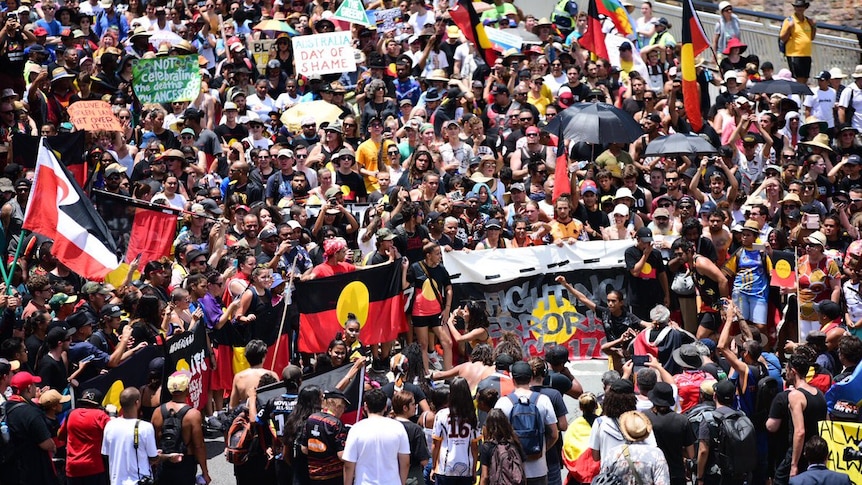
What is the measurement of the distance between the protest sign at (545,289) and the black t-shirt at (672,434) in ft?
17.1

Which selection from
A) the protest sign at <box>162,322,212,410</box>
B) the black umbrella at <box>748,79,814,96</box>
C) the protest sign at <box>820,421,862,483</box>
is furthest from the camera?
the black umbrella at <box>748,79,814,96</box>

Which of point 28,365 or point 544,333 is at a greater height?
point 28,365

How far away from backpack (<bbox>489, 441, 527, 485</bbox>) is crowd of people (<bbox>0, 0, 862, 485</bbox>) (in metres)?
0.02

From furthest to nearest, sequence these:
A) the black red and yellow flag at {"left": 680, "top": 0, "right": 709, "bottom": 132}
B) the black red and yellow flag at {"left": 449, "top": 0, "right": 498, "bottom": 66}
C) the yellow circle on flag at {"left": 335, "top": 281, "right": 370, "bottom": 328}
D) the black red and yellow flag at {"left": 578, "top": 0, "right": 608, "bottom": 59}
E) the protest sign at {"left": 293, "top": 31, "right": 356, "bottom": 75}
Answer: the black red and yellow flag at {"left": 578, "top": 0, "right": 608, "bottom": 59} → the black red and yellow flag at {"left": 449, "top": 0, "right": 498, "bottom": 66} → the protest sign at {"left": 293, "top": 31, "right": 356, "bottom": 75} → the black red and yellow flag at {"left": 680, "top": 0, "right": 709, "bottom": 132} → the yellow circle on flag at {"left": 335, "top": 281, "right": 370, "bottom": 328}

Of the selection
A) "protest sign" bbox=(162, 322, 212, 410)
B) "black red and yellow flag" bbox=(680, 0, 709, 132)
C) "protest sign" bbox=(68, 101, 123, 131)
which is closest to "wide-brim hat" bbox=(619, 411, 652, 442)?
"protest sign" bbox=(162, 322, 212, 410)

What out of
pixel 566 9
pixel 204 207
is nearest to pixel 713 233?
pixel 204 207

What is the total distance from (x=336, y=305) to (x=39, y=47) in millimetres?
7750

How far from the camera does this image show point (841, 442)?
35.1ft

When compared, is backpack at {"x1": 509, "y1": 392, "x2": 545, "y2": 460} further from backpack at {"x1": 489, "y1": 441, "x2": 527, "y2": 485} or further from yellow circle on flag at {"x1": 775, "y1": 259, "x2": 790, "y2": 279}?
yellow circle on flag at {"x1": 775, "y1": 259, "x2": 790, "y2": 279}

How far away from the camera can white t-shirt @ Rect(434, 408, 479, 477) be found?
33.1ft

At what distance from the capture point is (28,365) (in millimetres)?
11680

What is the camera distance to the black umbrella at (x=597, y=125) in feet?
57.3

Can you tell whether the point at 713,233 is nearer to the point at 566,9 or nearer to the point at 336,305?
the point at 336,305

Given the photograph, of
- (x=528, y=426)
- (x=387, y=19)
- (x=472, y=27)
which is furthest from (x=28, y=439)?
(x=387, y=19)
